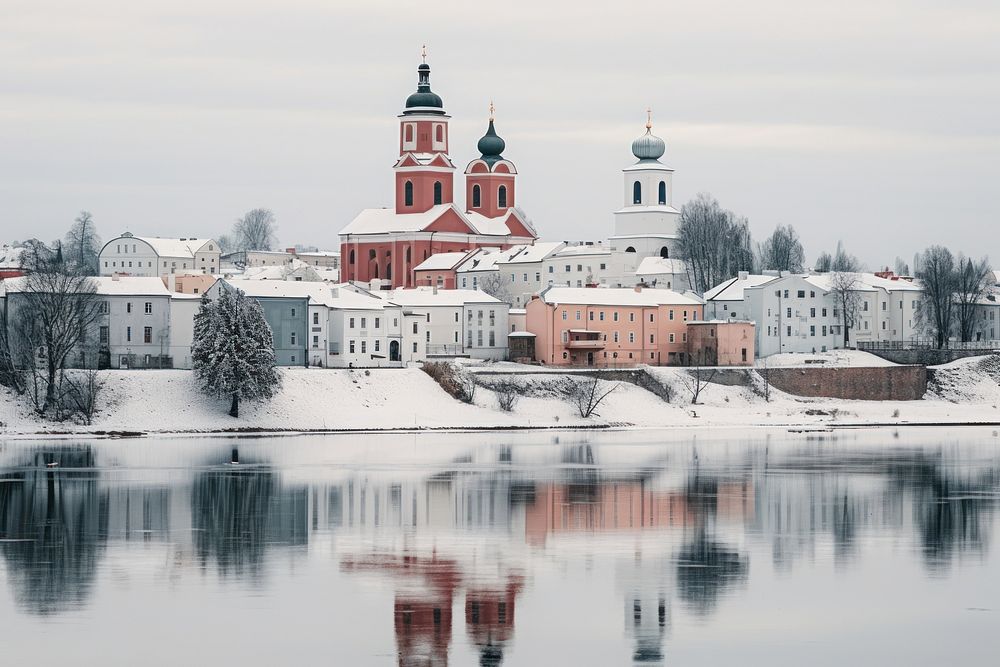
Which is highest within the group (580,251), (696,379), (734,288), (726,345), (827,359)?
(580,251)

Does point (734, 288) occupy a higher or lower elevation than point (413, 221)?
lower

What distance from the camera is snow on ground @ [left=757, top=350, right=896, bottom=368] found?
79.6 metres

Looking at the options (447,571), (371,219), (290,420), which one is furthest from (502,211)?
(447,571)

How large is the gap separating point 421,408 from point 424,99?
4688 centimetres

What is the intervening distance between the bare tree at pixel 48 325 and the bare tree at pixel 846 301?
37.4 metres

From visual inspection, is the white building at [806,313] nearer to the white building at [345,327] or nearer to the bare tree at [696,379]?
the bare tree at [696,379]

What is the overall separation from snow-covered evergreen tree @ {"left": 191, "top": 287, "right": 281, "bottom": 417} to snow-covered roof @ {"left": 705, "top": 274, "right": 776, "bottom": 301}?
29.0m

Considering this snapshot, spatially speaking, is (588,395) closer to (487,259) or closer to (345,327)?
(345,327)

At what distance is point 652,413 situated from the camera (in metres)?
70.4

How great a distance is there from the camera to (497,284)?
96.6 meters

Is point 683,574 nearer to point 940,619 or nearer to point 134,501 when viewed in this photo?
point 940,619

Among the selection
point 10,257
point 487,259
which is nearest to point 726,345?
point 487,259

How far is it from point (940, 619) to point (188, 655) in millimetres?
10659

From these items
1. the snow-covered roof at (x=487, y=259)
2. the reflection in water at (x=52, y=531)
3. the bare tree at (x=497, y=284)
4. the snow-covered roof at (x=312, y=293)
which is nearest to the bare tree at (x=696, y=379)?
the snow-covered roof at (x=312, y=293)
